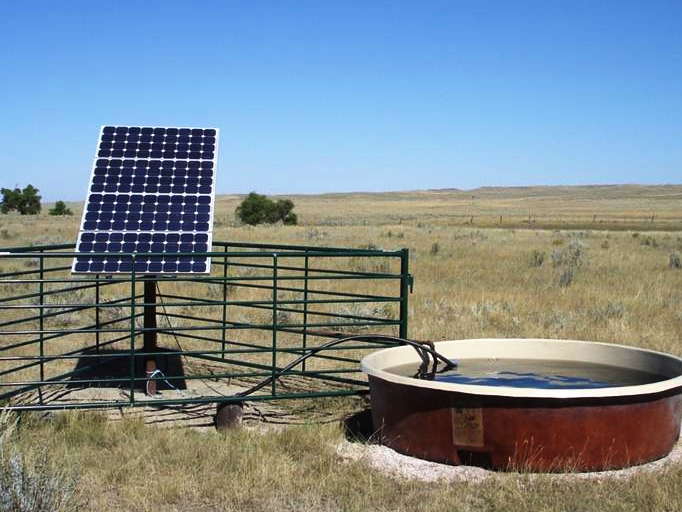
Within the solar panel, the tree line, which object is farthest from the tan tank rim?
the tree line

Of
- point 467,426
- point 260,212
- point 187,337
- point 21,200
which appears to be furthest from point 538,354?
point 21,200

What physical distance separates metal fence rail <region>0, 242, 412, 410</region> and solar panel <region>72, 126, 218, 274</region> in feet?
1.07

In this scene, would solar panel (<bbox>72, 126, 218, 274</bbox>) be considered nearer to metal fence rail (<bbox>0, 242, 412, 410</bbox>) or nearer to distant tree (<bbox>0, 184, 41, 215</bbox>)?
metal fence rail (<bbox>0, 242, 412, 410</bbox>)

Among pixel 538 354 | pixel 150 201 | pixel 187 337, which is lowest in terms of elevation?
pixel 187 337

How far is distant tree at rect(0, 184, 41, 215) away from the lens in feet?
284

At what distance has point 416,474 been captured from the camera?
653 cm

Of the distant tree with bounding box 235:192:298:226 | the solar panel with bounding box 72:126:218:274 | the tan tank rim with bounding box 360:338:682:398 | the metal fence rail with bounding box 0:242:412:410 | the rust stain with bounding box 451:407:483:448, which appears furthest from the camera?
the distant tree with bounding box 235:192:298:226

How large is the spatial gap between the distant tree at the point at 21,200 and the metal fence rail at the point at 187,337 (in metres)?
72.6

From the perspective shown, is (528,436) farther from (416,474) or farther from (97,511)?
(97,511)

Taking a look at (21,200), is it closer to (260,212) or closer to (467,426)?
(260,212)

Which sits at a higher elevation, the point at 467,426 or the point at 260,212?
the point at 260,212

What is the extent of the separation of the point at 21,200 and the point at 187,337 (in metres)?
82.5

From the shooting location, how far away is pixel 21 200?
87.6 metres

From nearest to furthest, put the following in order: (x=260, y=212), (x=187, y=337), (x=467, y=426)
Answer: (x=467, y=426) → (x=187, y=337) → (x=260, y=212)
